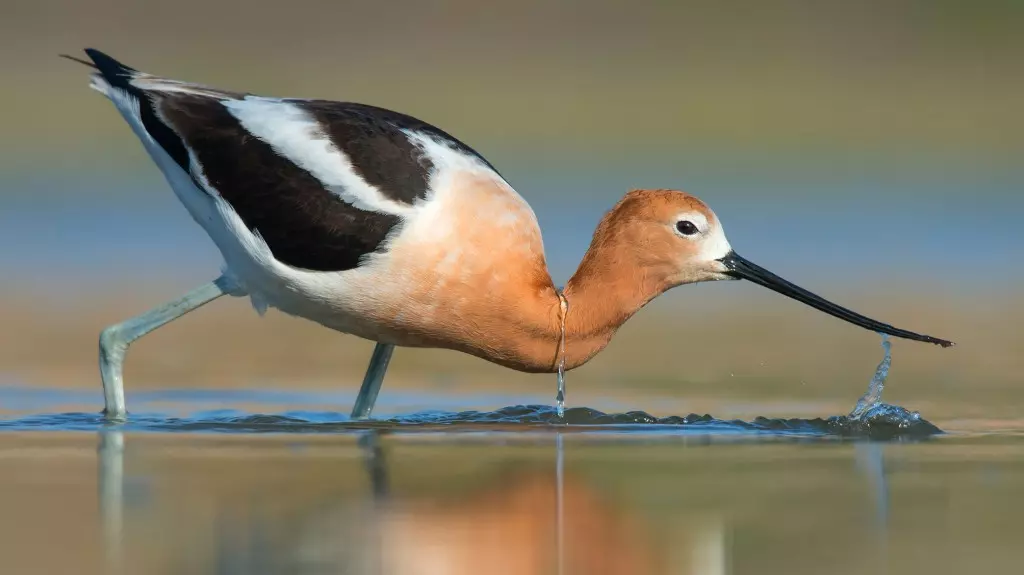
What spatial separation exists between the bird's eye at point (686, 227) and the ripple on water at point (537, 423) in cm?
78

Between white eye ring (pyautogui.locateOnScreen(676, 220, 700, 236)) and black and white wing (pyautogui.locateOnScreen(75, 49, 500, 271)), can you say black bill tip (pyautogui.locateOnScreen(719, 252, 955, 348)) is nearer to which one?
white eye ring (pyautogui.locateOnScreen(676, 220, 700, 236))

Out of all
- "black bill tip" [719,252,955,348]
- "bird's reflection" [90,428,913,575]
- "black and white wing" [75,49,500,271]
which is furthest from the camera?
"black bill tip" [719,252,955,348]

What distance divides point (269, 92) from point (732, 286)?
293 inches

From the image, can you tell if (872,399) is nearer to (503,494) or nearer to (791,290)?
(791,290)

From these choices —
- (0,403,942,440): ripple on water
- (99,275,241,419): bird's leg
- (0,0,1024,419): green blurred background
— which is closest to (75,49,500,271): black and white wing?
(99,275,241,419): bird's leg

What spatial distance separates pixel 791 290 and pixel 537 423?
125 centimetres

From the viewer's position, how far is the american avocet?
24.3 ft

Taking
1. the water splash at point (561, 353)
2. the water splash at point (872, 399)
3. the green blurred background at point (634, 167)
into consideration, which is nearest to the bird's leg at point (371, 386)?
the water splash at point (561, 353)

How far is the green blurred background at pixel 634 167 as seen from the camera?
9.48 m

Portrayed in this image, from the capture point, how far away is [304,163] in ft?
25.1

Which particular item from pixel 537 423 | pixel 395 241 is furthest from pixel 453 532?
pixel 537 423

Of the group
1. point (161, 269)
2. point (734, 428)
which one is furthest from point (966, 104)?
point (734, 428)

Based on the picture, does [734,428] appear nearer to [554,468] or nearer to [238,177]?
[554,468]

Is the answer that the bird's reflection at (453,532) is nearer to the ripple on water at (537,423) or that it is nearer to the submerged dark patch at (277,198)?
the ripple on water at (537,423)
